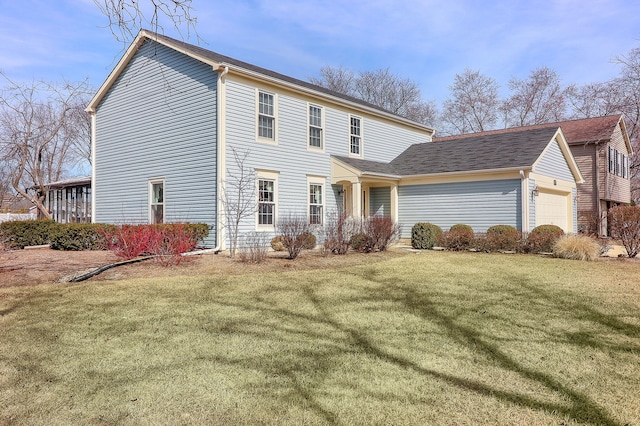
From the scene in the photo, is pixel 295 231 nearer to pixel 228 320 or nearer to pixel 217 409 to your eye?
pixel 228 320

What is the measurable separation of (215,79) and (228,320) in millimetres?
9619

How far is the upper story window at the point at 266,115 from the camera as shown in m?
13.9

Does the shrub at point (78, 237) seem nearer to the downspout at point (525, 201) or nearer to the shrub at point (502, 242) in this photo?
the shrub at point (502, 242)

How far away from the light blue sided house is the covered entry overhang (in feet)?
0.16

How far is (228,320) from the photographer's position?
524 centimetres

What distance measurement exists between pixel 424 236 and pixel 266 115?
6946mm

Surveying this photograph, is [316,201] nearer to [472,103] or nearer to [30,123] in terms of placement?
[30,123]

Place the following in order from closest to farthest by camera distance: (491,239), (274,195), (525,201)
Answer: (491,239), (274,195), (525,201)

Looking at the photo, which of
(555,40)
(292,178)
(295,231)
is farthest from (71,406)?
(555,40)

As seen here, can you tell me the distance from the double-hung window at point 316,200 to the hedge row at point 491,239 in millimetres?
3572

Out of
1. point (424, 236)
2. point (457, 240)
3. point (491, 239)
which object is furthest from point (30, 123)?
point (491, 239)

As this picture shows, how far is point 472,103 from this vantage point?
40.0 meters

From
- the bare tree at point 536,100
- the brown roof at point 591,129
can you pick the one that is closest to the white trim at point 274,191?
the brown roof at point 591,129

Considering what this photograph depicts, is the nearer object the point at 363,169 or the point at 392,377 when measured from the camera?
the point at 392,377
